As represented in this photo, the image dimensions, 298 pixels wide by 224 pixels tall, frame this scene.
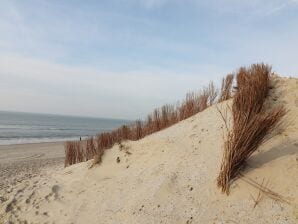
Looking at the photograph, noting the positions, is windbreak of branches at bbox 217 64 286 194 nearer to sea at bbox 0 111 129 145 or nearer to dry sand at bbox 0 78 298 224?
dry sand at bbox 0 78 298 224

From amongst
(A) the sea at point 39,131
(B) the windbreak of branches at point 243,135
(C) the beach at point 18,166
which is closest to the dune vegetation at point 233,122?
(B) the windbreak of branches at point 243,135

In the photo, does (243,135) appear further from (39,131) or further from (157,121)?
(39,131)

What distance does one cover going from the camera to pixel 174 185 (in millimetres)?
5207

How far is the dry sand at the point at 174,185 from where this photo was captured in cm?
445

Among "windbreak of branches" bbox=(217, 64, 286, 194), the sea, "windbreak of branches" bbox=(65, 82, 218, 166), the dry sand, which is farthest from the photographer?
the sea

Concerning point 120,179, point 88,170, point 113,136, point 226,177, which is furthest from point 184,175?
point 113,136

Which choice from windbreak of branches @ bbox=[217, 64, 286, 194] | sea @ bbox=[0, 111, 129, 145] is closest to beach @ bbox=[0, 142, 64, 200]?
windbreak of branches @ bbox=[217, 64, 286, 194]

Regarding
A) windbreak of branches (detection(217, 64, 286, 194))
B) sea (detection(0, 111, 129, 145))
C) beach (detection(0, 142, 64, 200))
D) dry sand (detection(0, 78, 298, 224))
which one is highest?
windbreak of branches (detection(217, 64, 286, 194))

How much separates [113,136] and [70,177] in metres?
1.98

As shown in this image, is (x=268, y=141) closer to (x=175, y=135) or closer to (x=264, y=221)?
(x=264, y=221)

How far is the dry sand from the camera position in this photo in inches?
175

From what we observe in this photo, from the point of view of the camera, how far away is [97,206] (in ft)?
18.2

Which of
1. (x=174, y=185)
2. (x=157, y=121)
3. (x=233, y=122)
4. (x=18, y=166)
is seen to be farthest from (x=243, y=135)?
(x=18, y=166)

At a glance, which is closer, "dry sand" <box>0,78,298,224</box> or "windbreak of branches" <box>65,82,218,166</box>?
"dry sand" <box>0,78,298,224</box>
